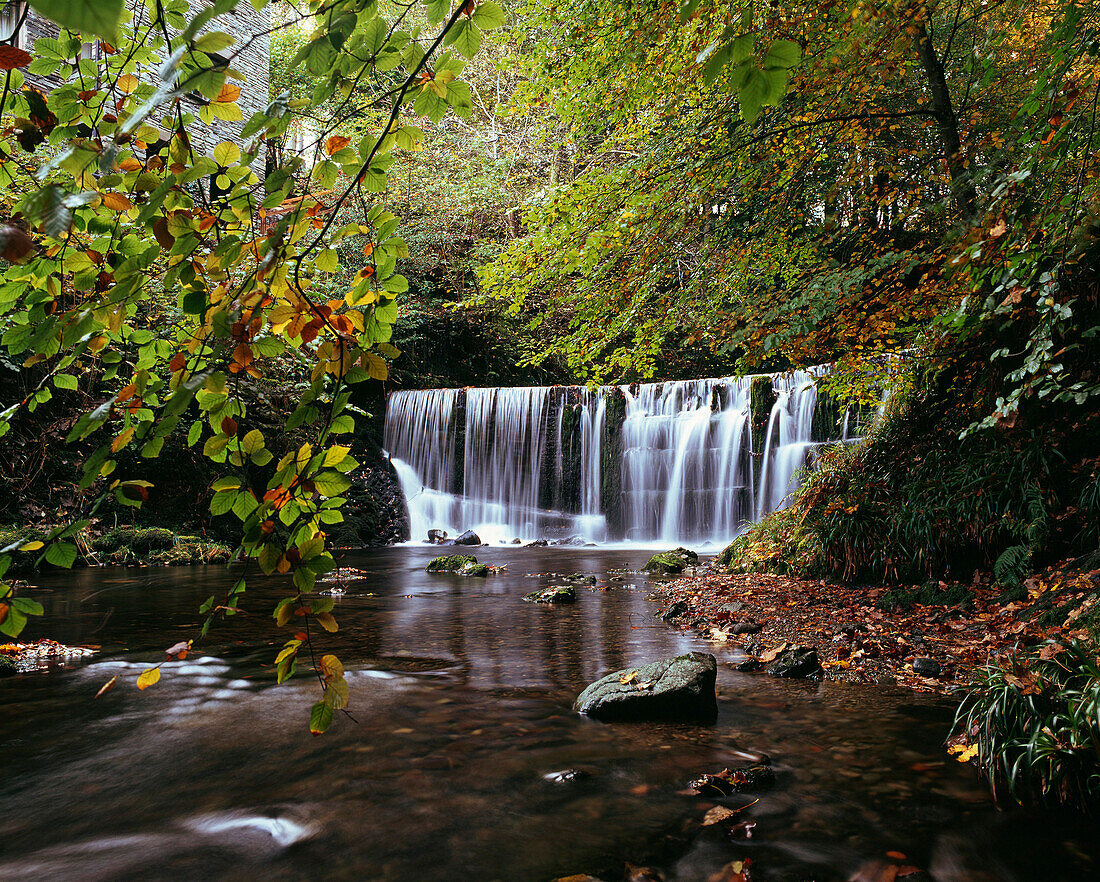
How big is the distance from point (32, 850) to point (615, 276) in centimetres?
598

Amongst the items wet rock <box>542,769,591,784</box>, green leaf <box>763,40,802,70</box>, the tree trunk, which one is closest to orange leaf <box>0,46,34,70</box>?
green leaf <box>763,40,802,70</box>

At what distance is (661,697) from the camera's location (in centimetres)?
385

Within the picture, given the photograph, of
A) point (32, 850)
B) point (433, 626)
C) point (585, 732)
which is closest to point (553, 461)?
point (433, 626)

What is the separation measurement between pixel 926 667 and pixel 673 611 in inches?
101

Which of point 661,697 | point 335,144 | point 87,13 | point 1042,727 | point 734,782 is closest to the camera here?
point 87,13

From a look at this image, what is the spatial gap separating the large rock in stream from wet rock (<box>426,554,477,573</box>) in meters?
6.85

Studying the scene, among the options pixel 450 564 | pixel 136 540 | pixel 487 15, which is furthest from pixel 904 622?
pixel 136 540

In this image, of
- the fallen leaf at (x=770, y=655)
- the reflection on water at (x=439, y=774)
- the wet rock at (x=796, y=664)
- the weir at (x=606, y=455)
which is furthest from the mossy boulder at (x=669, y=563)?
the wet rock at (x=796, y=664)

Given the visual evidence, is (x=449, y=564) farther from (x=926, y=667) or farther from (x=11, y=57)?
(x=11, y=57)

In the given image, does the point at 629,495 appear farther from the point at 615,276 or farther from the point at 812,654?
the point at 812,654

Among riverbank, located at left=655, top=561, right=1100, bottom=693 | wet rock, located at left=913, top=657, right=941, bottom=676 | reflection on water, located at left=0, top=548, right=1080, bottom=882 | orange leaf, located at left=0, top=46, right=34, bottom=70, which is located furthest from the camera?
wet rock, located at left=913, top=657, right=941, bottom=676

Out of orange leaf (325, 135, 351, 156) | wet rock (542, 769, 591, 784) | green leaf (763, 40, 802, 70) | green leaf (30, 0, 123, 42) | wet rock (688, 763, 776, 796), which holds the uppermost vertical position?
green leaf (763, 40, 802, 70)

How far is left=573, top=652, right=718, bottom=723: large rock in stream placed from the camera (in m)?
3.79

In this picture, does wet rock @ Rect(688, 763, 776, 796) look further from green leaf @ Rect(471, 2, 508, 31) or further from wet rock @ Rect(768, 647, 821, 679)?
green leaf @ Rect(471, 2, 508, 31)
